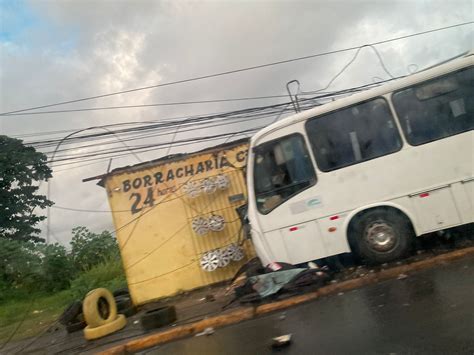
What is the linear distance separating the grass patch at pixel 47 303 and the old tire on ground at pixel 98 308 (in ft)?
11.0

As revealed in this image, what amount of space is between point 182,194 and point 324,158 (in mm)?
4586

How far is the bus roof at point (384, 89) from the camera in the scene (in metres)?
6.74

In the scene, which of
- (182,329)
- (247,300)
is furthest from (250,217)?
(182,329)

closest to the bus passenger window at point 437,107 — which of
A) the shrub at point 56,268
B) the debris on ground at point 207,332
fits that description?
the debris on ground at point 207,332

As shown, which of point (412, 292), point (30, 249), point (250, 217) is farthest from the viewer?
point (30, 249)

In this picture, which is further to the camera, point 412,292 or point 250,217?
point 250,217

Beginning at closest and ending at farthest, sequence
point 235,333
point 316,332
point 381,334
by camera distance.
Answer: point 381,334
point 316,332
point 235,333

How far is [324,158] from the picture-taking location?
713cm

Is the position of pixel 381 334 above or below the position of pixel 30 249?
below

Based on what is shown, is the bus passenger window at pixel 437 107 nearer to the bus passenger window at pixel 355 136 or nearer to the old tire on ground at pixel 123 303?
the bus passenger window at pixel 355 136

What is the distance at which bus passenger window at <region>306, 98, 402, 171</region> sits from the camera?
698 cm

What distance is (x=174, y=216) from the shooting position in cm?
1073

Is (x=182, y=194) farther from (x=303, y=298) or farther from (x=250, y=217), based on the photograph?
(x=303, y=298)

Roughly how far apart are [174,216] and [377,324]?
6899mm
